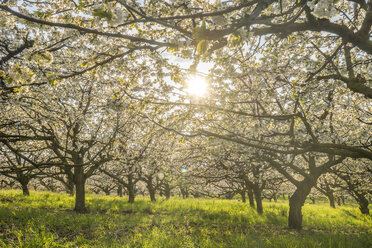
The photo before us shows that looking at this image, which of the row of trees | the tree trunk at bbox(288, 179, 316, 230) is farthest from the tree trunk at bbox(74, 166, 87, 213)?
the tree trunk at bbox(288, 179, 316, 230)

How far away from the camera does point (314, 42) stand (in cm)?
617

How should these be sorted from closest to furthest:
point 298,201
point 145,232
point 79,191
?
point 145,232, point 298,201, point 79,191

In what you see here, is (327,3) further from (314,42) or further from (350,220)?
(350,220)

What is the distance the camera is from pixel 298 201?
8.70m

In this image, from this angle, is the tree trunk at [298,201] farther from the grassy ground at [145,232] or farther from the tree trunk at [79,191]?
the tree trunk at [79,191]

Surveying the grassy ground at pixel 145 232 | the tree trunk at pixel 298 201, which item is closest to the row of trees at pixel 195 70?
the tree trunk at pixel 298 201

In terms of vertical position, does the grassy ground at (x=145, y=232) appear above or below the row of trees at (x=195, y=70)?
below

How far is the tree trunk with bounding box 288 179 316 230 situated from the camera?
339 inches

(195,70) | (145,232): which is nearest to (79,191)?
(145,232)

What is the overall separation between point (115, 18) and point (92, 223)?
758cm

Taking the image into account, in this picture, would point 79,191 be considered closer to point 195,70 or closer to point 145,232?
point 145,232

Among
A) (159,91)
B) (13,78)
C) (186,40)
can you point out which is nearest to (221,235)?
(159,91)

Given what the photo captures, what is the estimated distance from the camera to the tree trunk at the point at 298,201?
339 inches

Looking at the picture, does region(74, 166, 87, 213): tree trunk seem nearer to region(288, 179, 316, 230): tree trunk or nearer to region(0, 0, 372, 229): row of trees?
region(0, 0, 372, 229): row of trees
